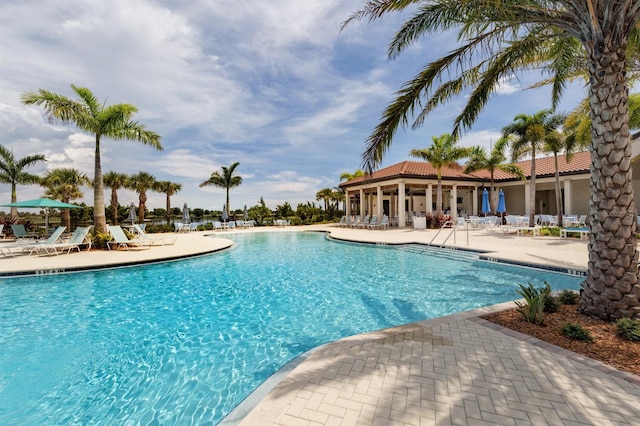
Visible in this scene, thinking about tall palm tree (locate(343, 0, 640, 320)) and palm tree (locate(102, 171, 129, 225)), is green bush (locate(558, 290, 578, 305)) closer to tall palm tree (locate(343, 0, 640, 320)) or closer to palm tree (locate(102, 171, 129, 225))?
tall palm tree (locate(343, 0, 640, 320))

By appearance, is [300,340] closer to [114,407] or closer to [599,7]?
[114,407]

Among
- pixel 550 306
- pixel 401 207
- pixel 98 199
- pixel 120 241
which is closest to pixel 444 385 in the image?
pixel 550 306

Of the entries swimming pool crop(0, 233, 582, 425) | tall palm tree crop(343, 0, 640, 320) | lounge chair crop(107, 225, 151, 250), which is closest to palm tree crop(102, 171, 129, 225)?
lounge chair crop(107, 225, 151, 250)

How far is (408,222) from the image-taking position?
2547cm

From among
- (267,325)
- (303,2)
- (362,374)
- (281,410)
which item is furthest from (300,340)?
(303,2)

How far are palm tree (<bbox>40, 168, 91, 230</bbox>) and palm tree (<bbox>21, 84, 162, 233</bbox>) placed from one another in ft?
47.5

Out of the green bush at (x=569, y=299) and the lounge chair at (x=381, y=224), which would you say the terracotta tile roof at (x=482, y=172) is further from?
the green bush at (x=569, y=299)

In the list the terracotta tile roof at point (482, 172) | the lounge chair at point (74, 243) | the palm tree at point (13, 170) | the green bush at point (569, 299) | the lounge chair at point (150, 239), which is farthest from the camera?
the palm tree at point (13, 170)

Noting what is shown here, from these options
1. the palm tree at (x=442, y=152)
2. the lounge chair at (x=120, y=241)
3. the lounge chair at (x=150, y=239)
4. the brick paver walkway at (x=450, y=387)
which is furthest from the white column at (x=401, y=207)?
the brick paver walkway at (x=450, y=387)

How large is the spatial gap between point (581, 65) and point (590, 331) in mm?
6423

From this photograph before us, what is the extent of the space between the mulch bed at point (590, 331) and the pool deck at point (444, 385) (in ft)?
0.76

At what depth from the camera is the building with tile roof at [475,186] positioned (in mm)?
22422

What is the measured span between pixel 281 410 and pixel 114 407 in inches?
83.1

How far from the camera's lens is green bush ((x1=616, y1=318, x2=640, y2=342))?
11.9 ft
